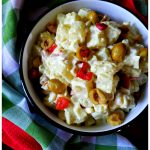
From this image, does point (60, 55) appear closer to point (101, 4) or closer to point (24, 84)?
point (24, 84)

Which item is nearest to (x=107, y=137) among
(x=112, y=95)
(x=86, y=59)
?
(x=112, y=95)

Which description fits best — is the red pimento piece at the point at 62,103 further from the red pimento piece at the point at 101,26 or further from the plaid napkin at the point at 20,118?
the red pimento piece at the point at 101,26

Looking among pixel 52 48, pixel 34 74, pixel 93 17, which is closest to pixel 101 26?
pixel 93 17

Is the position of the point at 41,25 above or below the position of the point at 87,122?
above

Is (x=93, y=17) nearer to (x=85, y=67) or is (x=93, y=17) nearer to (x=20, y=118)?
(x=85, y=67)

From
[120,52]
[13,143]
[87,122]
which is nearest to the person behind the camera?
[120,52]

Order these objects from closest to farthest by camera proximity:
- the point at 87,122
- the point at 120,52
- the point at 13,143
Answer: the point at 120,52 < the point at 87,122 < the point at 13,143

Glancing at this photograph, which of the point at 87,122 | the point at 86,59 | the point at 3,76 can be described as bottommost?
the point at 87,122
